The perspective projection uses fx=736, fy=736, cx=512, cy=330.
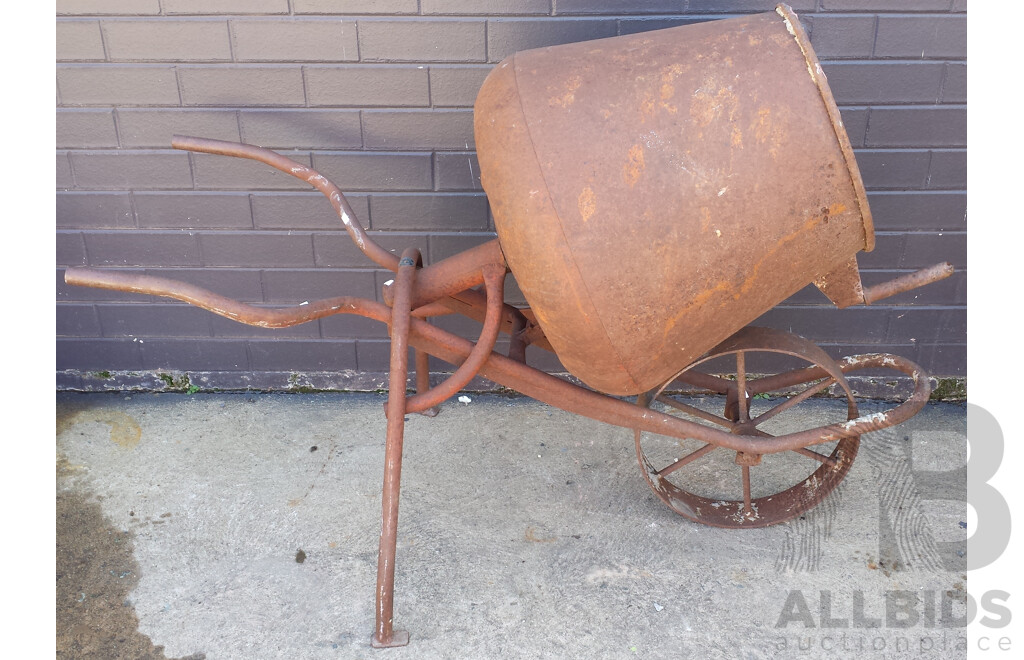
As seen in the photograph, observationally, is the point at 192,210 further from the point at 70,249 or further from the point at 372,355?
the point at 372,355

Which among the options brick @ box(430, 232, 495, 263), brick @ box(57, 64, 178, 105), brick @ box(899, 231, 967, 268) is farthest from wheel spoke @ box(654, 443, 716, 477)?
brick @ box(57, 64, 178, 105)

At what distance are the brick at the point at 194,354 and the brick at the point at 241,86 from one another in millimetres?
960

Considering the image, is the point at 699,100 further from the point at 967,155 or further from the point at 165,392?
the point at 165,392

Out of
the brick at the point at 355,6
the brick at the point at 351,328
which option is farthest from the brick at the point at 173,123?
the brick at the point at 351,328

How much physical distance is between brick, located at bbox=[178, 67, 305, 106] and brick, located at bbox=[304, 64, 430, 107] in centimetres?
6

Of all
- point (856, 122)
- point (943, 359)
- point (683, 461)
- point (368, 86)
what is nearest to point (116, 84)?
point (368, 86)

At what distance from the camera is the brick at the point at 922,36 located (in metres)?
2.47

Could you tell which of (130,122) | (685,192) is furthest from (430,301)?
(130,122)

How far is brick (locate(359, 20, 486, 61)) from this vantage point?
2494 mm

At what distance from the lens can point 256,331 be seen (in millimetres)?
2994

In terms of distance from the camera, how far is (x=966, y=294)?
2844 mm

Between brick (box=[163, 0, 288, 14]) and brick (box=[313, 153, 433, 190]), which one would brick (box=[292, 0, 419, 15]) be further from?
brick (box=[313, 153, 433, 190])

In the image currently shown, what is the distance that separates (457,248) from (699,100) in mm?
1317

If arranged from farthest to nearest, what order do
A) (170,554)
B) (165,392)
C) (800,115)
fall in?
(165,392)
(170,554)
(800,115)
